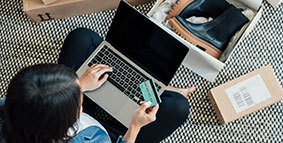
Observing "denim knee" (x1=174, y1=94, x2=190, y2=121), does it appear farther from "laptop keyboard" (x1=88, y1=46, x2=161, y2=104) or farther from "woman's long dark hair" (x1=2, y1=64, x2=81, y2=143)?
"woman's long dark hair" (x1=2, y1=64, x2=81, y2=143)

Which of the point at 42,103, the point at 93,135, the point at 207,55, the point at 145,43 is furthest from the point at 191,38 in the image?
the point at 42,103

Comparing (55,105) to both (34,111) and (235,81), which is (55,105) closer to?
(34,111)

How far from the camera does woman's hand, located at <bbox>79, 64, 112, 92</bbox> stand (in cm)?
88

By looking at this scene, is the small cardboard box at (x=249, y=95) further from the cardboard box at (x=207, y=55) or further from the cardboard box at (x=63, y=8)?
the cardboard box at (x=63, y=8)

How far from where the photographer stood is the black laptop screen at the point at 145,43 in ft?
2.74

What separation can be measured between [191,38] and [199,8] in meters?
0.15

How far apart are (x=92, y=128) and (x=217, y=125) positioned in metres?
0.54

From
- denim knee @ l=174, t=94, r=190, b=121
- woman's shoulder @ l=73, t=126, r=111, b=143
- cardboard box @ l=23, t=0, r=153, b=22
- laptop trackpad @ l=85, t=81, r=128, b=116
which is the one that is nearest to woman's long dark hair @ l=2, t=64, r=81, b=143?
woman's shoulder @ l=73, t=126, r=111, b=143

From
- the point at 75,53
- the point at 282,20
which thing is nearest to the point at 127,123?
the point at 75,53

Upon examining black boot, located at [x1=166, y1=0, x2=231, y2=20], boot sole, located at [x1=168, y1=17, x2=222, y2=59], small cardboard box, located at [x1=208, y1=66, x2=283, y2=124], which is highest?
black boot, located at [x1=166, y1=0, x2=231, y2=20]

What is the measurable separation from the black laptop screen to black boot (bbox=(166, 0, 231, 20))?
9.1 inches

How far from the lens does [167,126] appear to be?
3.11 feet

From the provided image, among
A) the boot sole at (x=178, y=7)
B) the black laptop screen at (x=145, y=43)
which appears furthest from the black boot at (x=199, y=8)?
the black laptop screen at (x=145, y=43)

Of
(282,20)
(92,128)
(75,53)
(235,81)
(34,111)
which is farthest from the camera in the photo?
(282,20)
